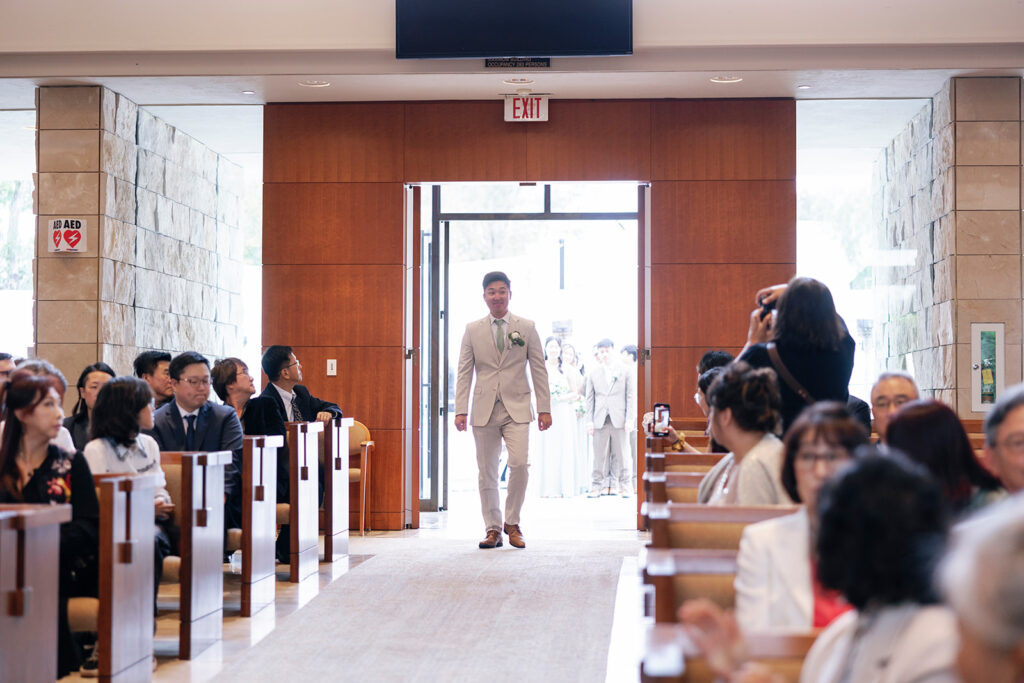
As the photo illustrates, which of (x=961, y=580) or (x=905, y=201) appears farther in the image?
(x=905, y=201)

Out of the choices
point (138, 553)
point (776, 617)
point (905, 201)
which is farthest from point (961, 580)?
point (905, 201)

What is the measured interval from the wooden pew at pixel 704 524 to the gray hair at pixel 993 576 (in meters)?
1.81

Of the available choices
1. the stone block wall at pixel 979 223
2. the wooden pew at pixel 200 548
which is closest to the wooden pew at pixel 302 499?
the wooden pew at pixel 200 548

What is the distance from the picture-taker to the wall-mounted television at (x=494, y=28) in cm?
726

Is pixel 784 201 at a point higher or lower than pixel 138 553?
higher

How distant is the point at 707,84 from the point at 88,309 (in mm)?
4554

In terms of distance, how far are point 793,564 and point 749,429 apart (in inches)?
41.1

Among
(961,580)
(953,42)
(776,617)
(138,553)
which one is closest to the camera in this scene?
(961,580)

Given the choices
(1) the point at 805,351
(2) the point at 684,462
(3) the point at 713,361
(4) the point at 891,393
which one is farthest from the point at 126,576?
(3) the point at 713,361

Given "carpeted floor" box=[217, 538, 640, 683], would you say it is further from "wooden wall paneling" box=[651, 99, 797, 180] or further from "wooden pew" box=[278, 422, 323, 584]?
"wooden wall paneling" box=[651, 99, 797, 180]

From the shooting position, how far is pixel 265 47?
744 cm

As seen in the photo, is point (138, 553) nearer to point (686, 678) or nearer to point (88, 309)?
point (686, 678)

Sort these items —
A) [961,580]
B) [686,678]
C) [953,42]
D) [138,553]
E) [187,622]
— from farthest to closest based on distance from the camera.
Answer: [953,42], [187,622], [138,553], [686,678], [961,580]

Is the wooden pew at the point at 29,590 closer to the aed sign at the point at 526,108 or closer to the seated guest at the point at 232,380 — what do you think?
the seated guest at the point at 232,380
